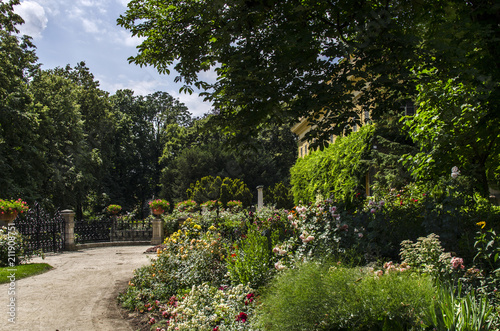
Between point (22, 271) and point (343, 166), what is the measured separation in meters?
13.4

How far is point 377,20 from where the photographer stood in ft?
23.2

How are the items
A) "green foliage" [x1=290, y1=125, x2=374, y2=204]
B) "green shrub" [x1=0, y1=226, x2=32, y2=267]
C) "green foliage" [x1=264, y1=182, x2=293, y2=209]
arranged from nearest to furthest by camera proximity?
"green shrub" [x1=0, y1=226, x2=32, y2=267]
"green foliage" [x1=290, y1=125, x2=374, y2=204]
"green foliage" [x1=264, y1=182, x2=293, y2=209]

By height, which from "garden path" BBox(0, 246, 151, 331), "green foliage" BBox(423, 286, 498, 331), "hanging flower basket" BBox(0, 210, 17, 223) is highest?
"hanging flower basket" BBox(0, 210, 17, 223)

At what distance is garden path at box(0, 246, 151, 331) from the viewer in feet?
19.9

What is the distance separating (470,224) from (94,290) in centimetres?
749

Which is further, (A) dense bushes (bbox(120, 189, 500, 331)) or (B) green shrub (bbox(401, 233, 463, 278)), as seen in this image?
(B) green shrub (bbox(401, 233, 463, 278))

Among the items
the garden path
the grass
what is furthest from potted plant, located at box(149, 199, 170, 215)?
the grass

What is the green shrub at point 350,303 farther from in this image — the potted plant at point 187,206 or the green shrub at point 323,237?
the potted plant at point 187,206

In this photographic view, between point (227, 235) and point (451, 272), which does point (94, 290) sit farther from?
point (451, 272)

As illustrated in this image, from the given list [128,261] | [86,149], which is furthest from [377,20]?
[86,149]

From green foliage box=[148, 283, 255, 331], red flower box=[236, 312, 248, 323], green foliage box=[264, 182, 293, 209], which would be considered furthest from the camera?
green foliage box=[264, 182, 293, 209]

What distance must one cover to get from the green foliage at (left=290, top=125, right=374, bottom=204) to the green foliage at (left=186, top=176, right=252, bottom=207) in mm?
11528

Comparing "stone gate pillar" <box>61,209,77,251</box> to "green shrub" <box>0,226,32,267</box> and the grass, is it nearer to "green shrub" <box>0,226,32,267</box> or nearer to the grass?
"green shrub" <box>0,226,32,267</box>

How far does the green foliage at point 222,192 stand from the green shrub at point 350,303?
28.4 meters
